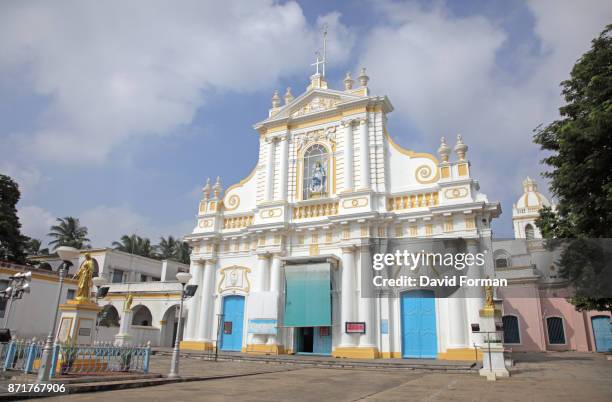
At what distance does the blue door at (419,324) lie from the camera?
17.5m

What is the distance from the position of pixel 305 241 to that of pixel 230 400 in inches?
532

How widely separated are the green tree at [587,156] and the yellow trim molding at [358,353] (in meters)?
7.78

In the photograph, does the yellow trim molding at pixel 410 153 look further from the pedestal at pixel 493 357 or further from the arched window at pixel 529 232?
the arched window at pixel 529 232

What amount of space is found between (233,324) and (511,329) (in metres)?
18.8

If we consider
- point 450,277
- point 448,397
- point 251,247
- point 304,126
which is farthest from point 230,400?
point 304,126

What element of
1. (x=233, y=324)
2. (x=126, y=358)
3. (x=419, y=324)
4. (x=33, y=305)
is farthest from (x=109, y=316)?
(x=419, y=324)

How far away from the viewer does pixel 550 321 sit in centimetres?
2828

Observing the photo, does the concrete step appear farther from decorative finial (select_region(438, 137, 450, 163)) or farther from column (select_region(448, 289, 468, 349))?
decorative finial (select_region(438, 137, 450, 163))

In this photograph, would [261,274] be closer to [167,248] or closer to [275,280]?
[275,280]

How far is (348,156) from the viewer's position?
68.4ft

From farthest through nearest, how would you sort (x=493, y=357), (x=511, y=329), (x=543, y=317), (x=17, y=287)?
(x=511, y=329) < (x=543, y=317) < (x=493, y=357) < (x=17, y=287)

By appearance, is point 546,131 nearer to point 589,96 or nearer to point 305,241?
point 589,96

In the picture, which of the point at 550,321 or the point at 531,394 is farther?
the point at 550,321

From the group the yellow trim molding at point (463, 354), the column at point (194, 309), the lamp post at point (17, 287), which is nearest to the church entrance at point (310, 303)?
the yellow trim molding at point (463, 354)
